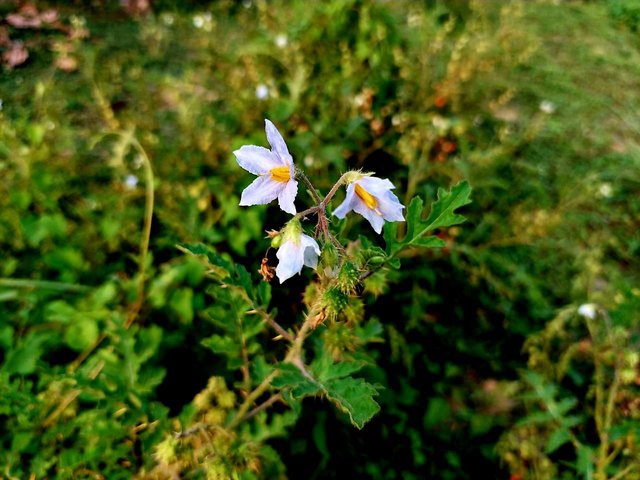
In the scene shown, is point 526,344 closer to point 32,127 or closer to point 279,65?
point 279,65

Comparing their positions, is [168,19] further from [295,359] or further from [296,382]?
[296,382]

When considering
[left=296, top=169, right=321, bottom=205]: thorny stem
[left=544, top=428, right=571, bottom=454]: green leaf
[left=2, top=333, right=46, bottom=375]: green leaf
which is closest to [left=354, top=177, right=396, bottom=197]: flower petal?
[left=296, top=169, right=321, bottom=205]: thorny stem

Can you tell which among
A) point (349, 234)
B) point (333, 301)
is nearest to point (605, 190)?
point (349, 234)

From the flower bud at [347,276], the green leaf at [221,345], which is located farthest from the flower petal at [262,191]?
the green leaf at [221,345]

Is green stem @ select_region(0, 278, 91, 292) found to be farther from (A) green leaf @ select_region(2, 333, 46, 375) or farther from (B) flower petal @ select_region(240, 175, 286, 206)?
(B) flower petal @ select_region(240, 175, 286, 206)

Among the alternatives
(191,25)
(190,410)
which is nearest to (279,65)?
(191,25)

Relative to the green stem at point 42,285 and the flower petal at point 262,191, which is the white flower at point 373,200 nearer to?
the flower petal at point 262,191
